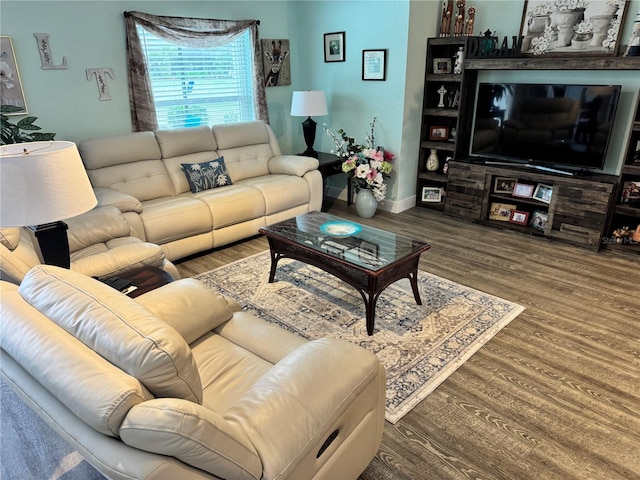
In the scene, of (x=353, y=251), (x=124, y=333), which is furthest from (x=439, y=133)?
(x=124, y=333)

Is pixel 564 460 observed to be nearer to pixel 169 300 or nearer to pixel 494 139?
pixel 169 300

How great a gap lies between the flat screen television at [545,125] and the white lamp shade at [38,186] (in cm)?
A: 379

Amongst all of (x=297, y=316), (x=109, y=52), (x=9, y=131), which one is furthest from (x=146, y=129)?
(x=297, y=316)

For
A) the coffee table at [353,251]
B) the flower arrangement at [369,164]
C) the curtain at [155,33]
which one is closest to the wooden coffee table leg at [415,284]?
the coffee table at [353,251]

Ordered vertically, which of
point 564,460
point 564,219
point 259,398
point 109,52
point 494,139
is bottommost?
point 564,460

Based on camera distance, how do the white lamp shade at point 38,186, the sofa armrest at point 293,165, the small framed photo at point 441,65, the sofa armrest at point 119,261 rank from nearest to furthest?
the white lamp shade at point 38,186 → the sofa armrest at point 119,261 → the sofa armrest at point 293,165 → the small framed photo at point 441,65

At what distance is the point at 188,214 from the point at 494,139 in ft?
9.92

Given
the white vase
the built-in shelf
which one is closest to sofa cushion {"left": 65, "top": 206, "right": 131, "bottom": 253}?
the white vase

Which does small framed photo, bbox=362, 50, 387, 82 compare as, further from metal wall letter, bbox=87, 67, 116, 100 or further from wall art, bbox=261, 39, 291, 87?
metal wall letter, bbox=87, 67, 116, 100

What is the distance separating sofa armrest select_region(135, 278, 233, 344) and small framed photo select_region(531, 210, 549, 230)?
333cm

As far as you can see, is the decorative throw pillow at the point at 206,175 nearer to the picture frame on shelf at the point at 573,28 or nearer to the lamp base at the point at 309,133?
the lamp base at the point at 309,133

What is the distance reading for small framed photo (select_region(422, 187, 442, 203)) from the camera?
194 inches

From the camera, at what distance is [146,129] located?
427 cm

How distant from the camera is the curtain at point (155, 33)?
4.00m
